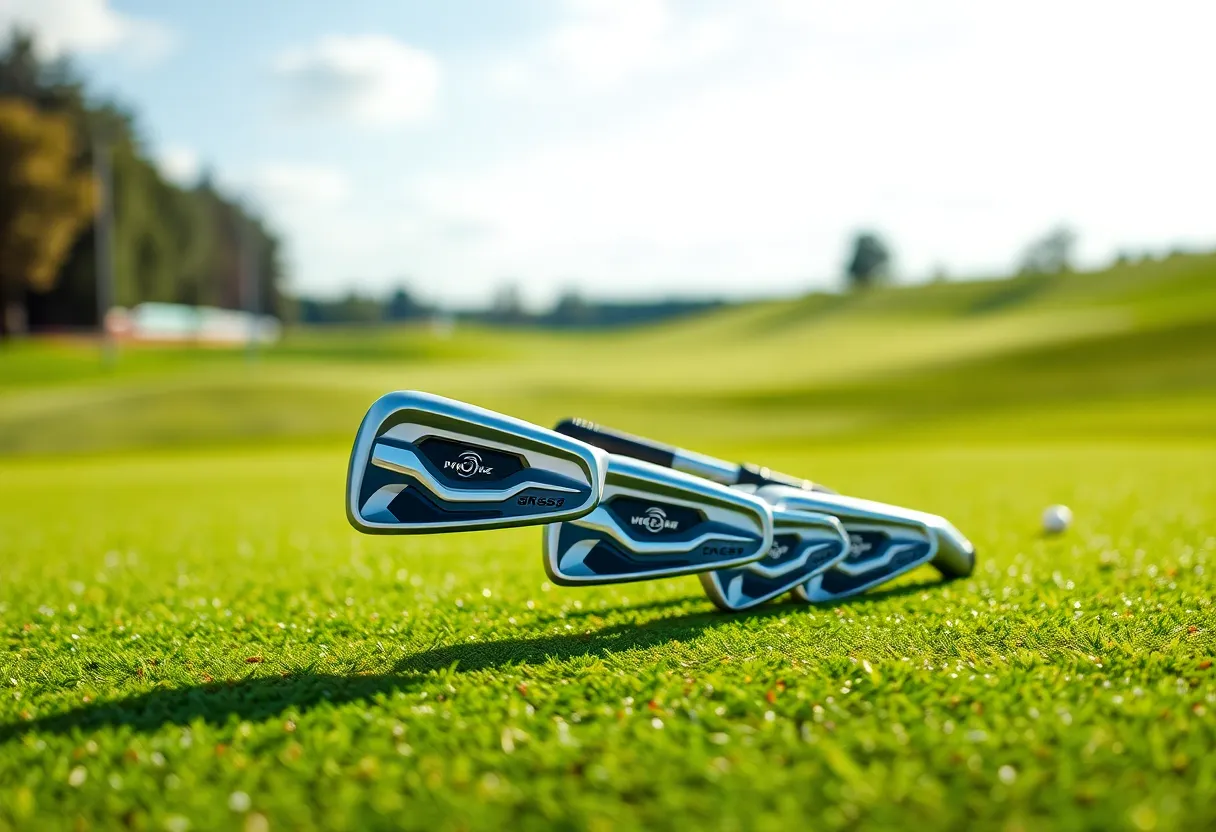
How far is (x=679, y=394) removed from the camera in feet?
129

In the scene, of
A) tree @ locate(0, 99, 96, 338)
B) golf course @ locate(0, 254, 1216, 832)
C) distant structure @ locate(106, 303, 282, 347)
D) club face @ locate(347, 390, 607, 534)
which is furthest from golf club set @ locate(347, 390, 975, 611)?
distant structure @ locate(106, 303, 282, 347)

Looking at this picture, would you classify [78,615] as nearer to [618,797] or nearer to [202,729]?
[202,729]

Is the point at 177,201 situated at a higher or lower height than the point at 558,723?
higher

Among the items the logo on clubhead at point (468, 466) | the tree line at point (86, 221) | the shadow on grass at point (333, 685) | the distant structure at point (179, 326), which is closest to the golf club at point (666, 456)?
the logo on clubhead at point (468, 466)

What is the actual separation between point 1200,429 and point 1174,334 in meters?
20.8

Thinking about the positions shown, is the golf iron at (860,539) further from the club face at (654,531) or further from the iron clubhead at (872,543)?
the club face at (654,531)

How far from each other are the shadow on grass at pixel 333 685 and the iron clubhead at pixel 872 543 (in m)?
0.56

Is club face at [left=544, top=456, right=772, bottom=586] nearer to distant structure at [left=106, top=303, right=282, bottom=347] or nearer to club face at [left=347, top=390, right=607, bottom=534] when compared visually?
club face at [left=347, top=390, right=607, bottom=534]

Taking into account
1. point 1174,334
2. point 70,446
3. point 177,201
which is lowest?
point 70,446

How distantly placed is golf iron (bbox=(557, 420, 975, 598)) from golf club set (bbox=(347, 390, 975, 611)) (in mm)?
10

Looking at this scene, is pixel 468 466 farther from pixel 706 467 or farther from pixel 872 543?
pixel 872 543

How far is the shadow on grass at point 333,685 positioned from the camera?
4346mm

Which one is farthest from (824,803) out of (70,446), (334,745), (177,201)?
(177,201)

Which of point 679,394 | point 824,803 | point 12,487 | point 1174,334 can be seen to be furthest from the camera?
point 1174,334
